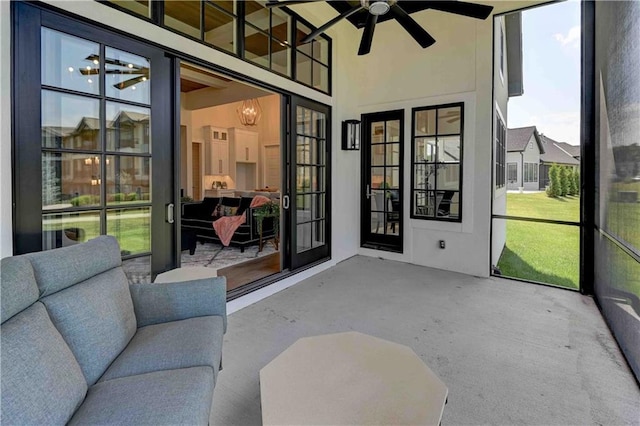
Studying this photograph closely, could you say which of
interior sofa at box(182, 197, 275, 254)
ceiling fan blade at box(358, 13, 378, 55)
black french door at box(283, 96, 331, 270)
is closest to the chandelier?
interior sofa at box(182, 197, 275, 254)

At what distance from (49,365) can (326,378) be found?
3.56 feet

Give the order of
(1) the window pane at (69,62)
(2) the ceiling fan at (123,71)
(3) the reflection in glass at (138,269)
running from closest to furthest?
(1) the window pane at (69,62) < (2) the ceiling fan at (123,71) < (3) the reflection in glass at (138,269)

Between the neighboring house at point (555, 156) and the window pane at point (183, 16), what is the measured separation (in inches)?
170

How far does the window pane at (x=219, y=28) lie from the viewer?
10.0 feet

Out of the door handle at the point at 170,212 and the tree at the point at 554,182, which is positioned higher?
the tree at the point at 554,182

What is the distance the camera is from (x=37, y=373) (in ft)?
3.66

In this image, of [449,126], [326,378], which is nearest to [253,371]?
[326,378]

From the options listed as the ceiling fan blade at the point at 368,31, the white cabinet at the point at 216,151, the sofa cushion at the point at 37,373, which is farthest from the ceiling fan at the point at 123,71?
the white cabinet at the point at 216,151

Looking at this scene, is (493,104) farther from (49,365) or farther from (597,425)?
(49,365)

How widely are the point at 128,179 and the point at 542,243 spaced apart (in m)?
4.94

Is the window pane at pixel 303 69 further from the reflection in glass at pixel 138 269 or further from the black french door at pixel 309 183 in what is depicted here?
the reflection in glass at pixel 138 269

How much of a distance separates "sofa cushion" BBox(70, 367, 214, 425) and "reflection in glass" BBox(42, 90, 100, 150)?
63.5 inches

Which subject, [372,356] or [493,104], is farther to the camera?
[493,104]

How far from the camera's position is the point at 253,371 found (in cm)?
223
